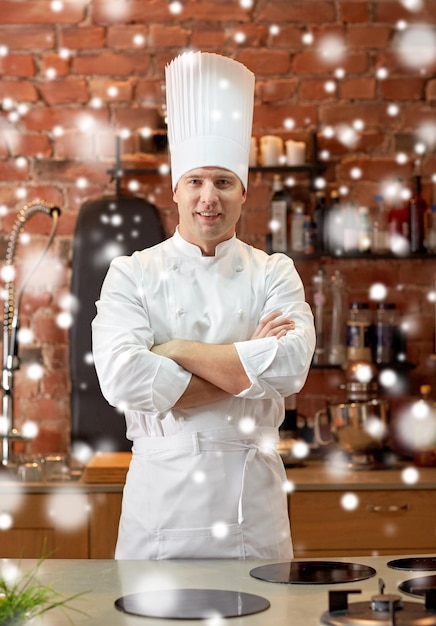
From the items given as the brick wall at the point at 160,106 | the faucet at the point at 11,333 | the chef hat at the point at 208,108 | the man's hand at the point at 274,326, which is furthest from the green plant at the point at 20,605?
the brick wall at the point at 160,106

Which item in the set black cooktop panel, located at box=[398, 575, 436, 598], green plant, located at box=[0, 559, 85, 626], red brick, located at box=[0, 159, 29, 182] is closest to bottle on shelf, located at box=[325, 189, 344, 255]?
red brick, located at box=[0, 159, 29, 182]

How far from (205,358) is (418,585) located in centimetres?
69

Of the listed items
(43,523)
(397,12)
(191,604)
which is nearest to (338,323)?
(397,12)

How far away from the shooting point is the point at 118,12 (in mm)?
3465

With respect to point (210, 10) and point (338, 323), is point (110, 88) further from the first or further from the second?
point (338, 323)

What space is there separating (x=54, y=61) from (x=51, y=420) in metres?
1.22

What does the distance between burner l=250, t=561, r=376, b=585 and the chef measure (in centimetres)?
39

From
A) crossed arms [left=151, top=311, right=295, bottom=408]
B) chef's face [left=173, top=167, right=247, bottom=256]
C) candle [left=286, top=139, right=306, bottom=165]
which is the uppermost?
candle [left=286, top=139, right=306, bottom=165]

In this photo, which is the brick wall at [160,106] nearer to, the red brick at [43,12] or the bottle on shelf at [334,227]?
the red brick at [43,12]

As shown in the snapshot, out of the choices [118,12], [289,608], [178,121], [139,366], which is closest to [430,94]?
[118,12]

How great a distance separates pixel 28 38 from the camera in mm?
3477

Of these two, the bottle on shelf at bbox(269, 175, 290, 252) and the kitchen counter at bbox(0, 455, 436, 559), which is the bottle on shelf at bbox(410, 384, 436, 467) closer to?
the kitchen counter at bbox(0, 455, 436, 559)

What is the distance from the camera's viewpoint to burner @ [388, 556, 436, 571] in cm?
158

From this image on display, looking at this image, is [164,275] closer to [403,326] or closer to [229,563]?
[229,563]
